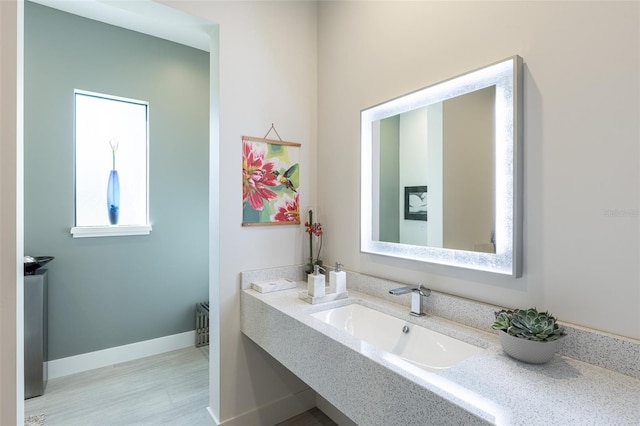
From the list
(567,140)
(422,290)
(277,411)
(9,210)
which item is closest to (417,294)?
(422,290)

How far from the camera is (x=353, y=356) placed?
3.63 ft

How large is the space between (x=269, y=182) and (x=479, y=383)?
153cm

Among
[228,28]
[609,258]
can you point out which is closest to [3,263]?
[228,28]

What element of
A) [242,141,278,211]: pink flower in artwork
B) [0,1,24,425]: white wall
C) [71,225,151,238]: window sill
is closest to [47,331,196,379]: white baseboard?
[71,225,151,238]: window sill

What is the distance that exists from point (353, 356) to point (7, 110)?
5.22 ft

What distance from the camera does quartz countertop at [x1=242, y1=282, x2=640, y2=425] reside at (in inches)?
30.5

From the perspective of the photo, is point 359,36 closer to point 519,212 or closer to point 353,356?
point 519,212

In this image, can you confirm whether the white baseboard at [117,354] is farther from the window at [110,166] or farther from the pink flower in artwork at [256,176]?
the pink flower in artwork at [256,176]

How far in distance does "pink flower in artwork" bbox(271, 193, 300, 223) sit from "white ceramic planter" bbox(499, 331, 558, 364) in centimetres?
141

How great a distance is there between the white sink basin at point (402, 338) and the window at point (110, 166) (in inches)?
82.5

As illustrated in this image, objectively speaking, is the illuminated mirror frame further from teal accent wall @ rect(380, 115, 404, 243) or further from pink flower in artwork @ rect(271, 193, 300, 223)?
pink flower in artwork @ rect(271, 193, 300, 223)

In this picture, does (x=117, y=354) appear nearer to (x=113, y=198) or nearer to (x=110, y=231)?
(x=110, y=231)

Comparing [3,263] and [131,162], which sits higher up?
[131,162]

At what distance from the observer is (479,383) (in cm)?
90
